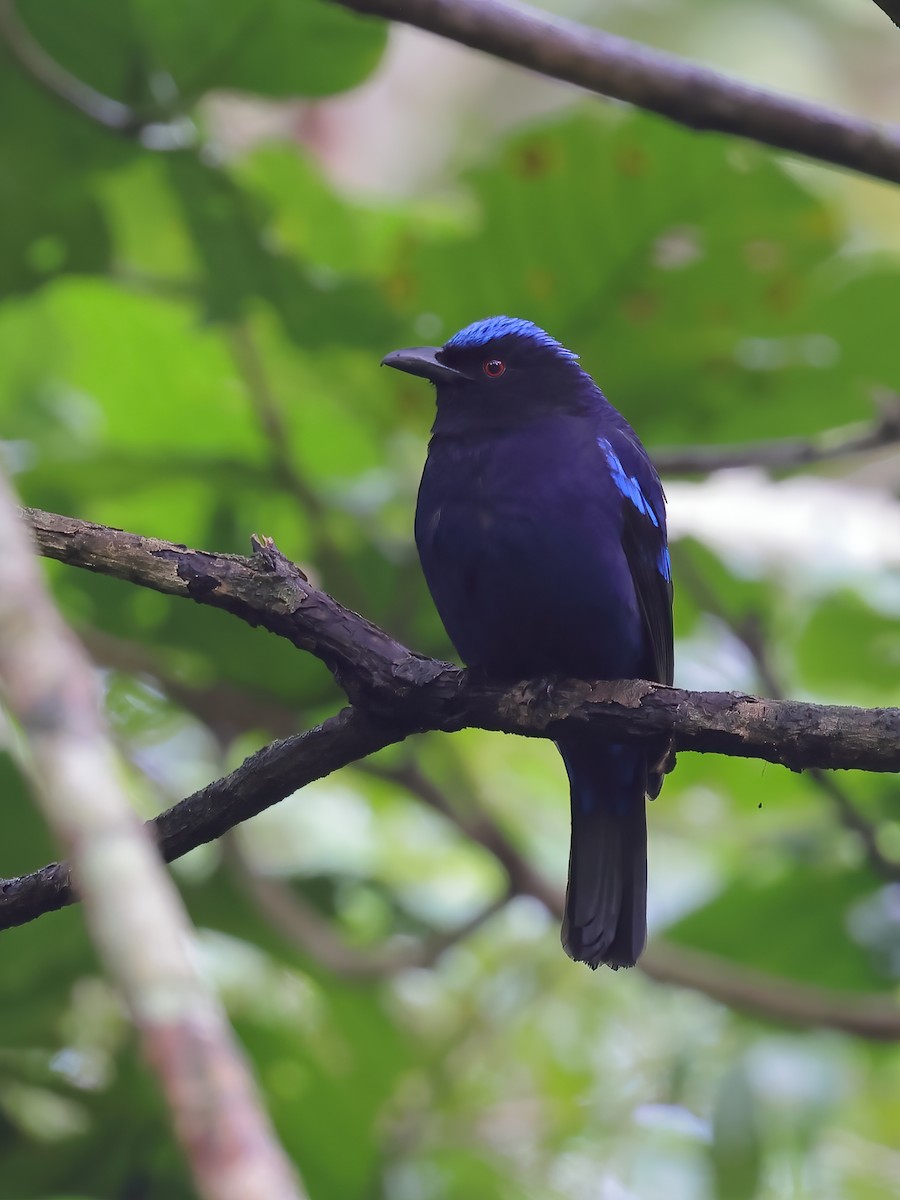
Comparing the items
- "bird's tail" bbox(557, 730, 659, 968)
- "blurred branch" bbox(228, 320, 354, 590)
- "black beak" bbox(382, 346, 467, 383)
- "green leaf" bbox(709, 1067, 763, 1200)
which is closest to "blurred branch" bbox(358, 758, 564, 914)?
"bird's tail" bbox(557, 730, 659, 968)

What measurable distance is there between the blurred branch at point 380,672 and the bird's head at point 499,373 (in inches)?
55.2

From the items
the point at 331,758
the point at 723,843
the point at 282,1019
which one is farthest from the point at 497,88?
the point at 331,758

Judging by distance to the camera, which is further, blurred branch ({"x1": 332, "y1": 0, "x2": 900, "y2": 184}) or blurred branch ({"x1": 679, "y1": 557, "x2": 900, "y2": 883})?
blurred branch ({"x1": 679, "y1": 557, "x2": 900, "y2": 883})

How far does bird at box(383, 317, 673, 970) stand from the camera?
350 centimetres

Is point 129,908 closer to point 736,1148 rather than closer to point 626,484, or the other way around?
point 626,484

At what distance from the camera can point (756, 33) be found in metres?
9.27

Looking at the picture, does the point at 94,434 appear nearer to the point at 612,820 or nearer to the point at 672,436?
the point at 672,436

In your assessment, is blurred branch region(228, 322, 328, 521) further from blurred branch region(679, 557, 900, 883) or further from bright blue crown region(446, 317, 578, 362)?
blurred branch region(679, 557, 900, 883)

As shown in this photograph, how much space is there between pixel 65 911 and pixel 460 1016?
5.75 feet

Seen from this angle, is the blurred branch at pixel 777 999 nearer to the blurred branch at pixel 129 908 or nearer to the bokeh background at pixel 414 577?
the bokeh background at pixel 414 577

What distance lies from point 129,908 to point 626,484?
296 centimetres

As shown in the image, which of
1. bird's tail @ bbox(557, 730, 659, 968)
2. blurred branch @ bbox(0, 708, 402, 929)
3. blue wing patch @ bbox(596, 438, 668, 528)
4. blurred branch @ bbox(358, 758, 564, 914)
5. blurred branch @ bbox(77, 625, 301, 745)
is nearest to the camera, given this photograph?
blurred branch @ bbox(0, 708, 402, 929)

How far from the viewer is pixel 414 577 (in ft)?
15.8

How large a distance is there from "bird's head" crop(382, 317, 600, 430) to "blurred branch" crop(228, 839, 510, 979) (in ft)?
5.20
